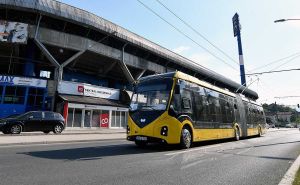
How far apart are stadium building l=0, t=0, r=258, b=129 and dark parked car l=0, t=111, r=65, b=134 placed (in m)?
9.35

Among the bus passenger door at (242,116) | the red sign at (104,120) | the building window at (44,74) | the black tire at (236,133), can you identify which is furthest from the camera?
the building window at (44,74)

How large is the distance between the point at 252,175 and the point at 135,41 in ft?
120

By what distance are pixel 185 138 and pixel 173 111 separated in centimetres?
136

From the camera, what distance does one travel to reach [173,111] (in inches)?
418

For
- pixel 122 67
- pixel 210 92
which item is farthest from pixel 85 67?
pixel 210 92

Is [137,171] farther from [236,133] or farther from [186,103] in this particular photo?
[236,133]

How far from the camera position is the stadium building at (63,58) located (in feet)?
98.1

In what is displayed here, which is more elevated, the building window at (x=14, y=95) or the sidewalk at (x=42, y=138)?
the building window at (x=14, y=95)

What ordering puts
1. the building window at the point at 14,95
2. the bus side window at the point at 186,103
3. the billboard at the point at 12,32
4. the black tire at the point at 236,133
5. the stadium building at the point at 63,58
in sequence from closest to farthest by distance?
the bus side window at the point at 186,103
the black tire at the point at 236,133
the billboard at the point at 12,32
the building window at the point at 14,95
the stadium building at the point at 63,58

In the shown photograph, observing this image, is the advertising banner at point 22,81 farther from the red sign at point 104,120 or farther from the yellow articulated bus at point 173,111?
the yellow articulated bus at point 173,111

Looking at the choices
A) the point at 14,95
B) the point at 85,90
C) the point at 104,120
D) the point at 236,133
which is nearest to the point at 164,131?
the point at 236,133

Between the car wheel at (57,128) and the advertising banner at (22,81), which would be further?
the advertising banner at (22,81)

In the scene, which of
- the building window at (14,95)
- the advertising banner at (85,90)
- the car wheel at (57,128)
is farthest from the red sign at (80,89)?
the car wheel at (57,128)

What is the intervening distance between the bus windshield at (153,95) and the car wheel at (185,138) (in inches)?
56.3
